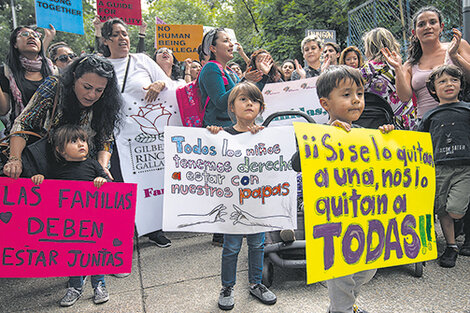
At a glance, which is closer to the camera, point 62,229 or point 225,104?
point 62,229

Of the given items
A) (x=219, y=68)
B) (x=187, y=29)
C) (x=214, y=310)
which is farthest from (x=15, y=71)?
(x=187, y=29)

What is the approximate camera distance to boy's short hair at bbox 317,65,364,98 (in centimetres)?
189

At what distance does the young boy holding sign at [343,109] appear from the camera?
6.00 ft

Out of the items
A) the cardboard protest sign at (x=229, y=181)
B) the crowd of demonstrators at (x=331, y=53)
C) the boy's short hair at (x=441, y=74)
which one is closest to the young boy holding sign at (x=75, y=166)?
the cardboard protest sign at (x=229, y=181)

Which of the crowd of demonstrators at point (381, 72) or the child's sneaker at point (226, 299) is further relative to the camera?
the crowd of demonstrators at point (381, 72)

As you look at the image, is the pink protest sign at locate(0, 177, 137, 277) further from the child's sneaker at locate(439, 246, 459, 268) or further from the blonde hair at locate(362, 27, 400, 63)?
the blonde hair at locate(362, 27, 400, 63)

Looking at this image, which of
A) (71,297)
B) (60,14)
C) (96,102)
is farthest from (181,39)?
(71,297)

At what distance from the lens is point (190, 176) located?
227cm

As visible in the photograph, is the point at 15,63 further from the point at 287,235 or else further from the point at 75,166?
the point at 287,235

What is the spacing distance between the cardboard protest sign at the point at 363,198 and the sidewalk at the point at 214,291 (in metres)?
0.56

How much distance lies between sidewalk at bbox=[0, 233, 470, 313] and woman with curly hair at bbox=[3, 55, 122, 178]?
965 millimetres

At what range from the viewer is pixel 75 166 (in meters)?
2.40

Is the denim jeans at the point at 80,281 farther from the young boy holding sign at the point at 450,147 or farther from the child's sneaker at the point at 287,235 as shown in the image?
the young boy holding sign at the point at 450,147

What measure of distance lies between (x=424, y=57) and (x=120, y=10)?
388 cm
